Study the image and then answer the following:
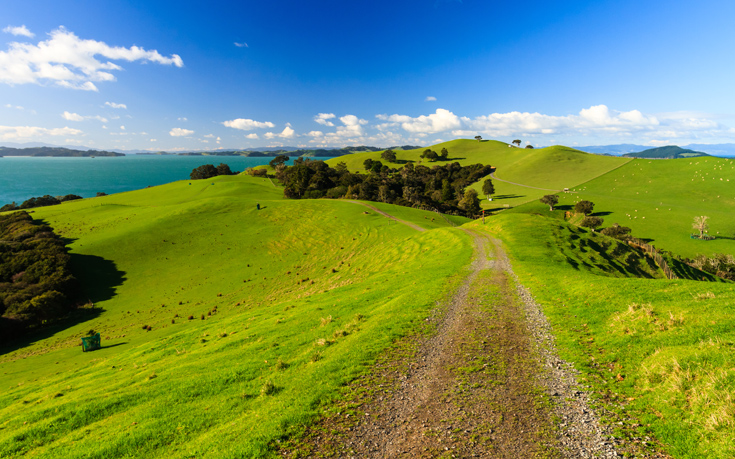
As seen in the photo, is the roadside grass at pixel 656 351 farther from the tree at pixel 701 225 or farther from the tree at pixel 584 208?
the tree at pixel 584 208

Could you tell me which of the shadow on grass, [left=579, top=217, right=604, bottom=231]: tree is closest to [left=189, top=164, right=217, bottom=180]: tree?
the shadow on grass

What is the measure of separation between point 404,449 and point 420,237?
45.7 meters

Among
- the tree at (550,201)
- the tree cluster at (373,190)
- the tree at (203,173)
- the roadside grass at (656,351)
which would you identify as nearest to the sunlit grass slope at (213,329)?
the roadside grass at (656,351)

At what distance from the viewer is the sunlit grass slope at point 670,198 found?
82.2 m

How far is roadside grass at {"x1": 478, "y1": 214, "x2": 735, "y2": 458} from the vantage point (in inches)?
327

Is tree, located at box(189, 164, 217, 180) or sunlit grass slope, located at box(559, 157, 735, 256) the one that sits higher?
tree, located at box(189, 164, 217, 180)

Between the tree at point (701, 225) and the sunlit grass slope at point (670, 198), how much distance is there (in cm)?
159

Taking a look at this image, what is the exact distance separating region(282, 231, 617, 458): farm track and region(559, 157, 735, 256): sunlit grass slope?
95.7 metres

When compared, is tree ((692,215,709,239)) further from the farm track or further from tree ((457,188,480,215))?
the farm track

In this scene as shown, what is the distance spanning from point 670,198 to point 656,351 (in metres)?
152

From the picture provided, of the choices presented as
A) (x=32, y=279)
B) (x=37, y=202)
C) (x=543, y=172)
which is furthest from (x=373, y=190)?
(x=37, y=202)

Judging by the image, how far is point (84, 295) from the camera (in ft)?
147

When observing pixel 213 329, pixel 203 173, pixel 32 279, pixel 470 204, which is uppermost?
pixel 203 173

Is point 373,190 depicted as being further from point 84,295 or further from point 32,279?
point 32,279
